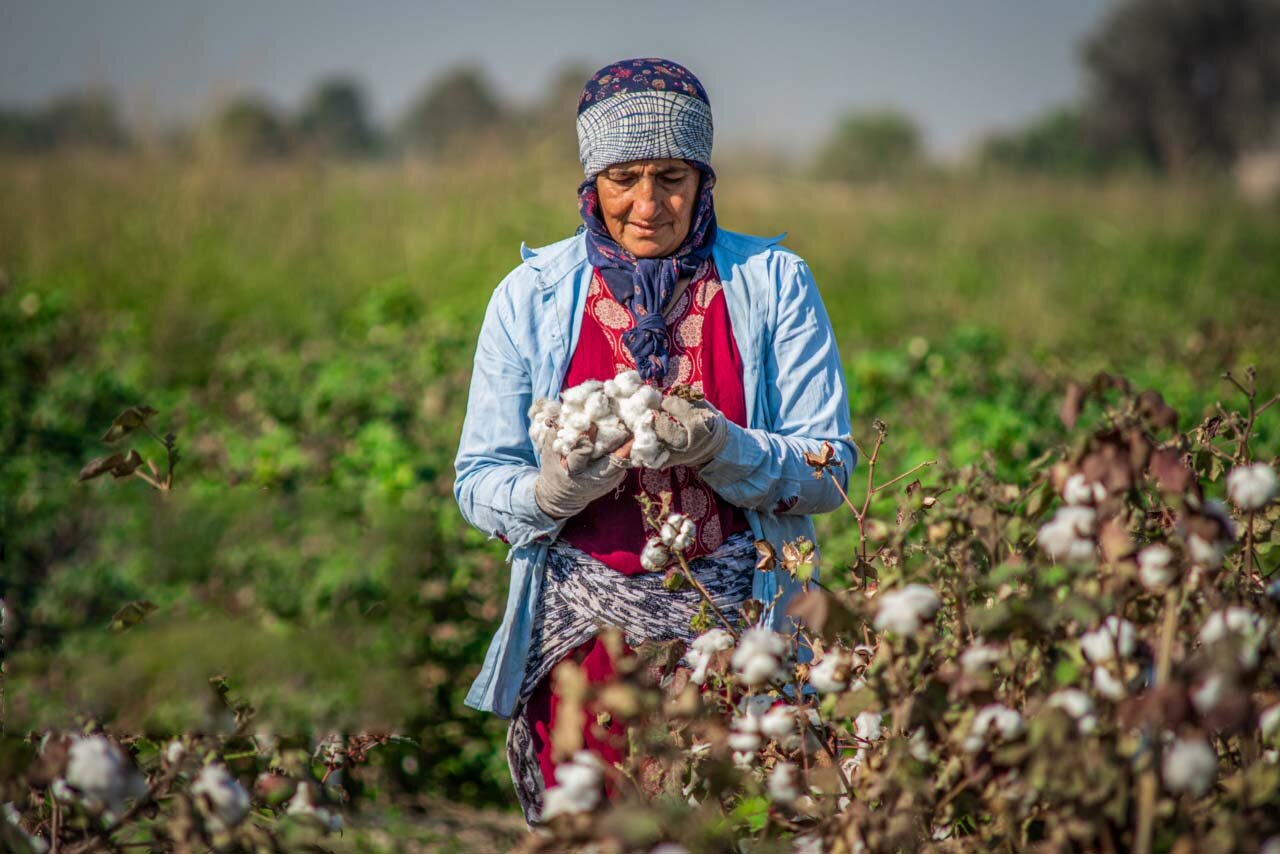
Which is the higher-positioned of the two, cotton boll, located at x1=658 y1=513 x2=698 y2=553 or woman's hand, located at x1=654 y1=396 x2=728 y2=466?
woman's hand, located at x1=654 y1=396 x2=728 y2=466

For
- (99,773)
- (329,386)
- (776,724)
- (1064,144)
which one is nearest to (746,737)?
(776,724)

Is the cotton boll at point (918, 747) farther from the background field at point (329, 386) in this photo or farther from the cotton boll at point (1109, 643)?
the background field at point (329, 386)

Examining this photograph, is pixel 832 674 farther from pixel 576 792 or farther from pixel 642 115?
pixel 642 115

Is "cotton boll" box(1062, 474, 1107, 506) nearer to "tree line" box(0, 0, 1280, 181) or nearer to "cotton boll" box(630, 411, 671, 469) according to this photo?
"cotton boll" box(630, 411, 671, 469)

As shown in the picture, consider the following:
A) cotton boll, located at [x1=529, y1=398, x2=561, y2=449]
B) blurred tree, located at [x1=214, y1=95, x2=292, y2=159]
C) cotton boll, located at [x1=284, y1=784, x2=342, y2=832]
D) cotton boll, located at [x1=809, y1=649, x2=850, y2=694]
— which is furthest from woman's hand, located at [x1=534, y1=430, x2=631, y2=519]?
blurred tree, located at [x1=214, y1=95, x2=292, y2=159]

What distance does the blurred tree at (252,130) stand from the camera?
1029cm

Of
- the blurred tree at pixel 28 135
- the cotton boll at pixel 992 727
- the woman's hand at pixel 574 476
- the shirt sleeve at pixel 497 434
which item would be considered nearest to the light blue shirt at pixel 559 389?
the shirt sleeve at pixel 497 434

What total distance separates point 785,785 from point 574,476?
0.51 metres

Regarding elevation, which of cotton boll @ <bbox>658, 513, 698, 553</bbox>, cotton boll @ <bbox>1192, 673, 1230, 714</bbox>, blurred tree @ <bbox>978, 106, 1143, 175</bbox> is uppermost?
blurred tree @ <bbox>978, 106, 1143, 175</bbox>

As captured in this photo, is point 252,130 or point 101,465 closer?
point 101,465

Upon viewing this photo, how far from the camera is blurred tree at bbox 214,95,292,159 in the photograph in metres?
10.3

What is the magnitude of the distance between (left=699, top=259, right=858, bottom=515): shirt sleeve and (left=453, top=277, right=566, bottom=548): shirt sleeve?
32 centimetres

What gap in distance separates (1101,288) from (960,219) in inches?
87.8

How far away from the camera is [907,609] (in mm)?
1434
